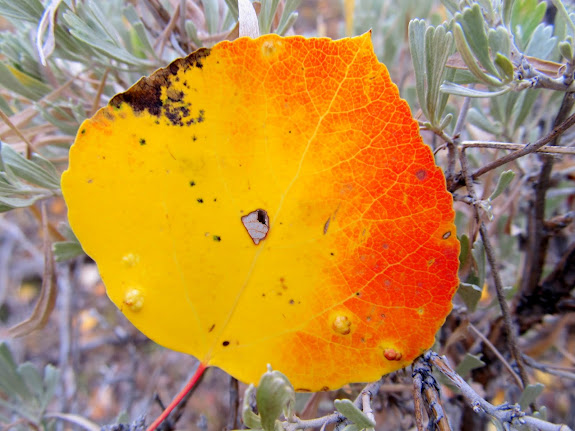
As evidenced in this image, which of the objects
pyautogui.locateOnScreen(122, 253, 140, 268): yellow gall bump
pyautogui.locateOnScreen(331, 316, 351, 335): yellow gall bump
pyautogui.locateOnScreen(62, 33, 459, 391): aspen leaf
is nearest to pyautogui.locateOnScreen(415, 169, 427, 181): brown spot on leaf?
pyautogui.locateOnScreen(62, 33, 459, 391): aspen leaf

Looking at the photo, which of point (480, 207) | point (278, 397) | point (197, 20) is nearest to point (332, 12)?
point (197, 20)

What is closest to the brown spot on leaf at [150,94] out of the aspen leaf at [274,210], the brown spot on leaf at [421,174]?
the aspen leaf at [274,210]

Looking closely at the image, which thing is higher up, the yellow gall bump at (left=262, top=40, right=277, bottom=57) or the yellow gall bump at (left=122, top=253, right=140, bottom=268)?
the yellow gall bump at (left=262, top=40, right=277, bottom=57)

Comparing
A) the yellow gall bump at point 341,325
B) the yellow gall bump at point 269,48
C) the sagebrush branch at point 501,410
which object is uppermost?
the yellow gall bump at point 269,48

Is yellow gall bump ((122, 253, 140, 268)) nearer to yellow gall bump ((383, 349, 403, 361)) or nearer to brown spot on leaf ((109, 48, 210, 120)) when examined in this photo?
brown spot on leaf ((109, 48, 210, 120))

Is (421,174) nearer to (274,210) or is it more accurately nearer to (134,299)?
(274,210)

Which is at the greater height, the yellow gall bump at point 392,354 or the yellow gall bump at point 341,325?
the yellow gall bump at point 341,325

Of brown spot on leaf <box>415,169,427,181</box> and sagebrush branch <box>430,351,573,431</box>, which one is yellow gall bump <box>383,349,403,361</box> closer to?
sagebrush branch <box>430,351,573,431</box>

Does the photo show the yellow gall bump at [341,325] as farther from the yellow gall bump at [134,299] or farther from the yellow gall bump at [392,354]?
the yellow gall bump at [134,299]

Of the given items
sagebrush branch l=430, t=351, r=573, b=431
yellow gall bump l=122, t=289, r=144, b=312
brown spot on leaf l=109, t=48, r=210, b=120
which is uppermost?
brown spot on leaf l=109, t=48, r=210, b=120
